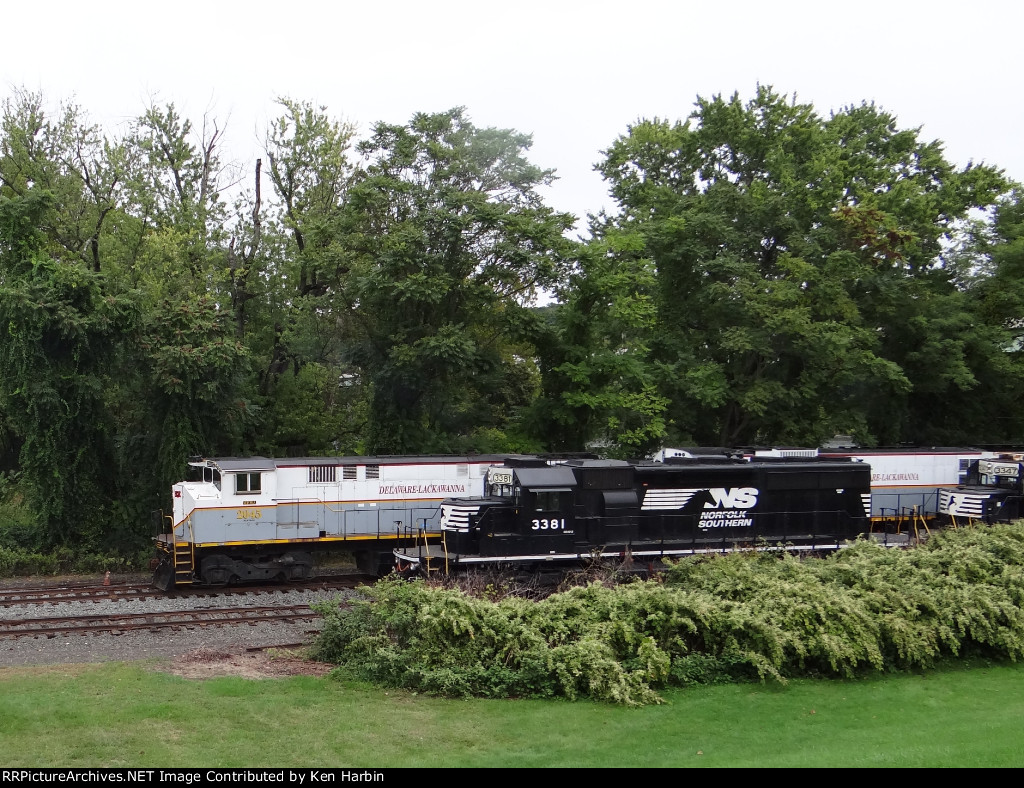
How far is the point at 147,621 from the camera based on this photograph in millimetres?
18172

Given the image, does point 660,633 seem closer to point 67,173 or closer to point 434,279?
point 434,279

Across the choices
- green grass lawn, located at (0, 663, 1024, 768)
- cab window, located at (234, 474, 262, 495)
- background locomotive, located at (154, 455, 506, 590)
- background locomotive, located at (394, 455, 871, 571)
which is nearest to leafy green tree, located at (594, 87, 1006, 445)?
background locomotive, located at (394, 455, 871, 571)

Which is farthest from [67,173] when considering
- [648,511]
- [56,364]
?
[648,511]

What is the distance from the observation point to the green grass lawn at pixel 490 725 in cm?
948

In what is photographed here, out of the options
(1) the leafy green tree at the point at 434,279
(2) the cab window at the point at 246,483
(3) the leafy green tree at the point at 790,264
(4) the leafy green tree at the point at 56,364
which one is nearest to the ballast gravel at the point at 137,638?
(2) the cab window at the point at 246,483

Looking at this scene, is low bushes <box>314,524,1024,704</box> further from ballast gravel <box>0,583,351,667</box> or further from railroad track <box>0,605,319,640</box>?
railroad track <box>0,605,319,640</box>

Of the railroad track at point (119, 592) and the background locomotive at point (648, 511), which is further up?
the background locomotive at point (648, 511)

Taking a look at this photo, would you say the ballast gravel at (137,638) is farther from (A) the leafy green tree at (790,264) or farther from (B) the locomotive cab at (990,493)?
(B) the locomotive cab at (990,493)

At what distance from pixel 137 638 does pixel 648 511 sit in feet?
38.6

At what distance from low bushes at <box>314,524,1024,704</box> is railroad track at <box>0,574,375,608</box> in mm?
6935

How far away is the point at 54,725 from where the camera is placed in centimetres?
1070

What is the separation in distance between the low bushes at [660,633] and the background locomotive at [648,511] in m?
4.23

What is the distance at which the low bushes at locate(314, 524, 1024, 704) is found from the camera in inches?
507
